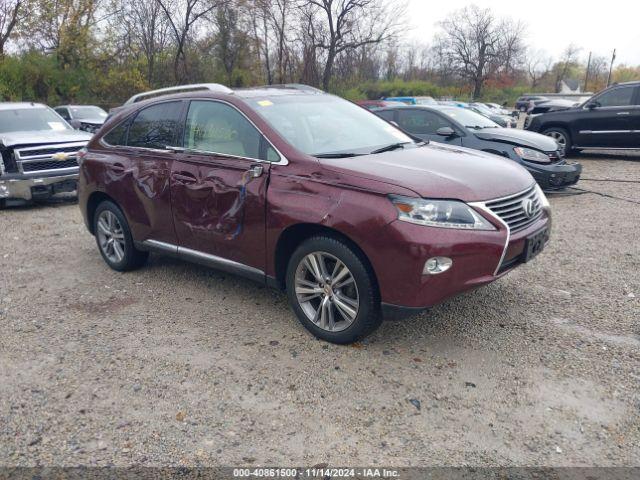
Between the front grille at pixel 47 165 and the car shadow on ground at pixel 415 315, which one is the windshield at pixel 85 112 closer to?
the front grille at pixel 47 165

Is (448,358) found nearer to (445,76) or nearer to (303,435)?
(303,435)

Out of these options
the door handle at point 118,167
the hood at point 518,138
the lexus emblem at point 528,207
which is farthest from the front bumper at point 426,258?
the hood at point 518,138

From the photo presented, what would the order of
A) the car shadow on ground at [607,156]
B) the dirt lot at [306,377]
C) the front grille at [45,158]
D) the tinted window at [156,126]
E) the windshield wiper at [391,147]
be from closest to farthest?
the dirt lot at [306,377] < the windshield wiper at [391,147] < the tinted window at [156,126] < the front grille at [45,158] < the car shadow on ground at [607,156]

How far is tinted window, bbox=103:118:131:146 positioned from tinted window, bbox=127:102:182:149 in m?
0.09

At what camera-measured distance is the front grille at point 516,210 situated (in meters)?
3.45

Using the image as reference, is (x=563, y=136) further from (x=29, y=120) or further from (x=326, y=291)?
(x=29, y=120)

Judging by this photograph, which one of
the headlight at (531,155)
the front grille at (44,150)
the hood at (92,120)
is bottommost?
the hood at (92,120)

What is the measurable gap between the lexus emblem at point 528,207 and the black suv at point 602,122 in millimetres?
9535

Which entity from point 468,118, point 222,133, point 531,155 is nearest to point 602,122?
point 468,118

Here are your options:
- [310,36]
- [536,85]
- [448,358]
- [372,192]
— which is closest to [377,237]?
[372,192]

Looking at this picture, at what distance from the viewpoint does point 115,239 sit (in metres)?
5.41

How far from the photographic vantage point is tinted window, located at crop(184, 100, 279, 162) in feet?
13.2

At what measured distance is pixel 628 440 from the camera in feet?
8.85

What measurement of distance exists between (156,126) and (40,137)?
5314mm
